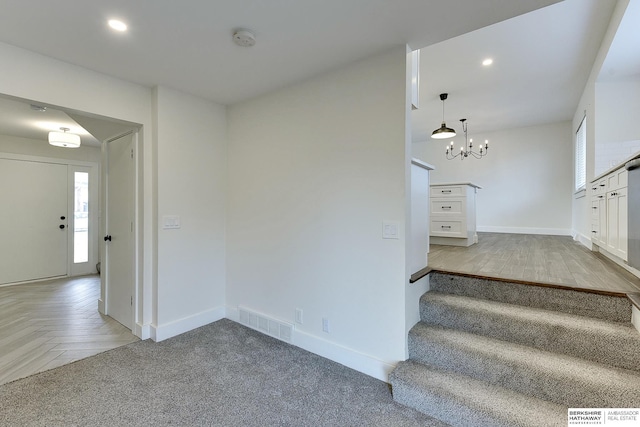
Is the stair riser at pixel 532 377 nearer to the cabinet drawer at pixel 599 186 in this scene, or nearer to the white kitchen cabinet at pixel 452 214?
the cabinet drawer at pixel 599 186

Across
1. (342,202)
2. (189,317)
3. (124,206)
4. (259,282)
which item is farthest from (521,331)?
(124,206)

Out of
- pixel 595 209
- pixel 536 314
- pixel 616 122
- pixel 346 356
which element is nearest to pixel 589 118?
pixel 616 122

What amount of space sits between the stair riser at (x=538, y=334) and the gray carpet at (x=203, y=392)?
73 cm

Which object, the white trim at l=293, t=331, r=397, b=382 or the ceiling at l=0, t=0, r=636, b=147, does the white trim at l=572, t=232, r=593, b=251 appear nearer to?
the ceiling at l=0, t=0, r=636, b=147

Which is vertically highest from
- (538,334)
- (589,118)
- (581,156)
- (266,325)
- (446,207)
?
(589,118)

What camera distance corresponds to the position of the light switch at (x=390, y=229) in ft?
6.78

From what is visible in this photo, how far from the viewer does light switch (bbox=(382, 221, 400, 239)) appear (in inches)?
81.4

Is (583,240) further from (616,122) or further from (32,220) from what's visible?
(32,220)

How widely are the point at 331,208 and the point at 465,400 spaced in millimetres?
1580

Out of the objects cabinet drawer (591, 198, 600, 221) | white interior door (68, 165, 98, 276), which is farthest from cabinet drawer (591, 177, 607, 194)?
white interior door (68, 165, 98, 276)

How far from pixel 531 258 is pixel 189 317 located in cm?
398

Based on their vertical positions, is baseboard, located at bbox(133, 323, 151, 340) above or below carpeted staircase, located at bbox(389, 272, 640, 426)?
below

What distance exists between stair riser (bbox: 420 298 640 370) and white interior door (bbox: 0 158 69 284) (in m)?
6.28

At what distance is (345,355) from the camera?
2.30 metres
